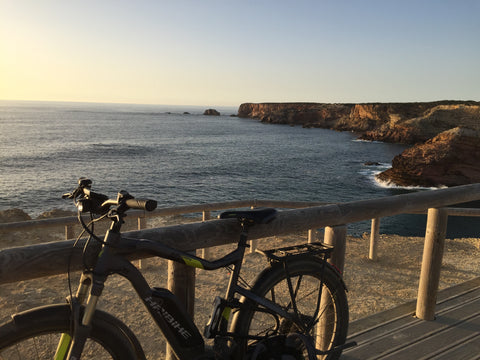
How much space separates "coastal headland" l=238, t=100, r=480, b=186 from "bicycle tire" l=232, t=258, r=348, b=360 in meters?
35.3

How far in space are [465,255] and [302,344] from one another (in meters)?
8.35

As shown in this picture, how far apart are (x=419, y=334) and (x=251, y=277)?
401cm

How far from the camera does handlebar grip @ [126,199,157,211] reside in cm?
149

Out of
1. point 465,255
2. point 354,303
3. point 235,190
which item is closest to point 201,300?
point 354,303

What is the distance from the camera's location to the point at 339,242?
8.64ft

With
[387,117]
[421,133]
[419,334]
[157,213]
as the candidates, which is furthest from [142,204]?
[387,117]

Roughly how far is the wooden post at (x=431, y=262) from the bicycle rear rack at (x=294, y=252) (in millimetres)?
1471

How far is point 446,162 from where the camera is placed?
33719 millimetres

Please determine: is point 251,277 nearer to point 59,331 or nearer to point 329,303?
point 329,303

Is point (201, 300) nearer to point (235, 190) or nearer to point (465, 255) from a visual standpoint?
point (465, 255)

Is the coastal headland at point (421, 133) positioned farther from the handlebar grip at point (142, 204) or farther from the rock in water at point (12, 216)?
the handlebar grip at point (142, 204)

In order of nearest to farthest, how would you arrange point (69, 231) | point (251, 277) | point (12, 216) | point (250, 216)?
point (250, 216), point (69, 231), point (251, 277), point (12, 216)

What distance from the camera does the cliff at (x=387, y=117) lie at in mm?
63062

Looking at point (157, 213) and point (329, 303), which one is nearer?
point (329, 303)
